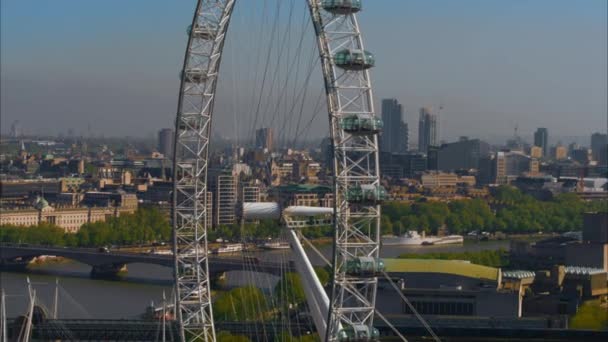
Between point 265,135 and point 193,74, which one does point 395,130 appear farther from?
point 193,74

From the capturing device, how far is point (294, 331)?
56.9ft

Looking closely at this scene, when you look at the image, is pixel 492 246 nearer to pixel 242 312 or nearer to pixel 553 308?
pixel 553 308

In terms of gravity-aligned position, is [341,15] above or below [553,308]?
above

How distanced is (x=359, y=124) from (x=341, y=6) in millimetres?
762

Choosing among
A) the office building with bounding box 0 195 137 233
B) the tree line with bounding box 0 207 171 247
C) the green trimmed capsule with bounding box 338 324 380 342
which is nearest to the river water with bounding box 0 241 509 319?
the tree line with bounding box 0 207 171 247

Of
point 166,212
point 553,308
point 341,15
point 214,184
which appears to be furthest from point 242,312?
point 166,212

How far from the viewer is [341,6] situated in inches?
394

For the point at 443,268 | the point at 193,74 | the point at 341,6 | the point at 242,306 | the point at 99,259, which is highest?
the point at 341,6

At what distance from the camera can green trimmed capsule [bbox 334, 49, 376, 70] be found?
32.6 feet

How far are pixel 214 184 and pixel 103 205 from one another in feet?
48.9

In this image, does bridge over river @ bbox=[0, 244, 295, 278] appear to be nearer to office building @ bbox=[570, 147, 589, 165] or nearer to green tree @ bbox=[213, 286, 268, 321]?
green tree @ bbox=[213, 286, 268, 321]

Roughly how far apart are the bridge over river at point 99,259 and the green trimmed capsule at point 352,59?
19.7 metres

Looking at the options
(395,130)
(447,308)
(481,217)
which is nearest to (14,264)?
(447,308)

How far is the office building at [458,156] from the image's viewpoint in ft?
265
